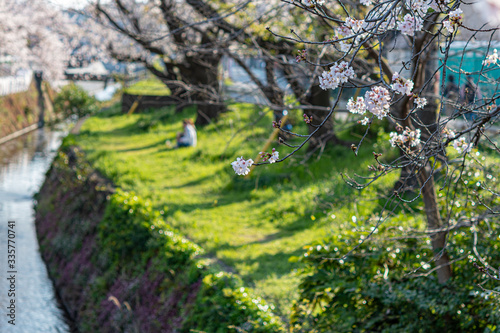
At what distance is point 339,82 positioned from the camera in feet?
8.75

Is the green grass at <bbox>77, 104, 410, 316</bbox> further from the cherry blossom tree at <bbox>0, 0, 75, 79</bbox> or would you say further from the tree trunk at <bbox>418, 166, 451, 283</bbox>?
the cherry blossom tree at <bbox>0, 0, 75, 79</bbox>

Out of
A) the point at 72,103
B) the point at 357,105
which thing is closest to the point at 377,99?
the point at 357,105

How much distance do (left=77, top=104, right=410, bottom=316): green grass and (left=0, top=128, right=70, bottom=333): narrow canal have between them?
2.37 metres

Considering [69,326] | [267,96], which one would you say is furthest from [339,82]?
[69,326]

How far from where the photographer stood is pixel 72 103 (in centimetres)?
3027

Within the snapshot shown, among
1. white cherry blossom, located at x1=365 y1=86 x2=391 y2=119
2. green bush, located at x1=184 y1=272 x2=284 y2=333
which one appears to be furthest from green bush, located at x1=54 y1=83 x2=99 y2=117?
white cherry blossom, located at x1=365 y1=86 x2=391 y2=119

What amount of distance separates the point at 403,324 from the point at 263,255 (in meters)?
3.81

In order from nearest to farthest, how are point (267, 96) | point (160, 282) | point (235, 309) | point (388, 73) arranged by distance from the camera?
point (388, 73) → point (235, 309) → point (267, 96) → point (160, 282)

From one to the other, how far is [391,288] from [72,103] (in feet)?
93.0

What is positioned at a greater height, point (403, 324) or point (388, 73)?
point (388, 73)

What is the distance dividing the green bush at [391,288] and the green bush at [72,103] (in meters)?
26.8

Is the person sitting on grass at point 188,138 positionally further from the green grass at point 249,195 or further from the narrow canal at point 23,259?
the narrow canal at point 23,259

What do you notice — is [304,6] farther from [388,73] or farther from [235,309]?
[235,309]

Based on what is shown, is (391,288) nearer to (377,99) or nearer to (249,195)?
(377,99)
